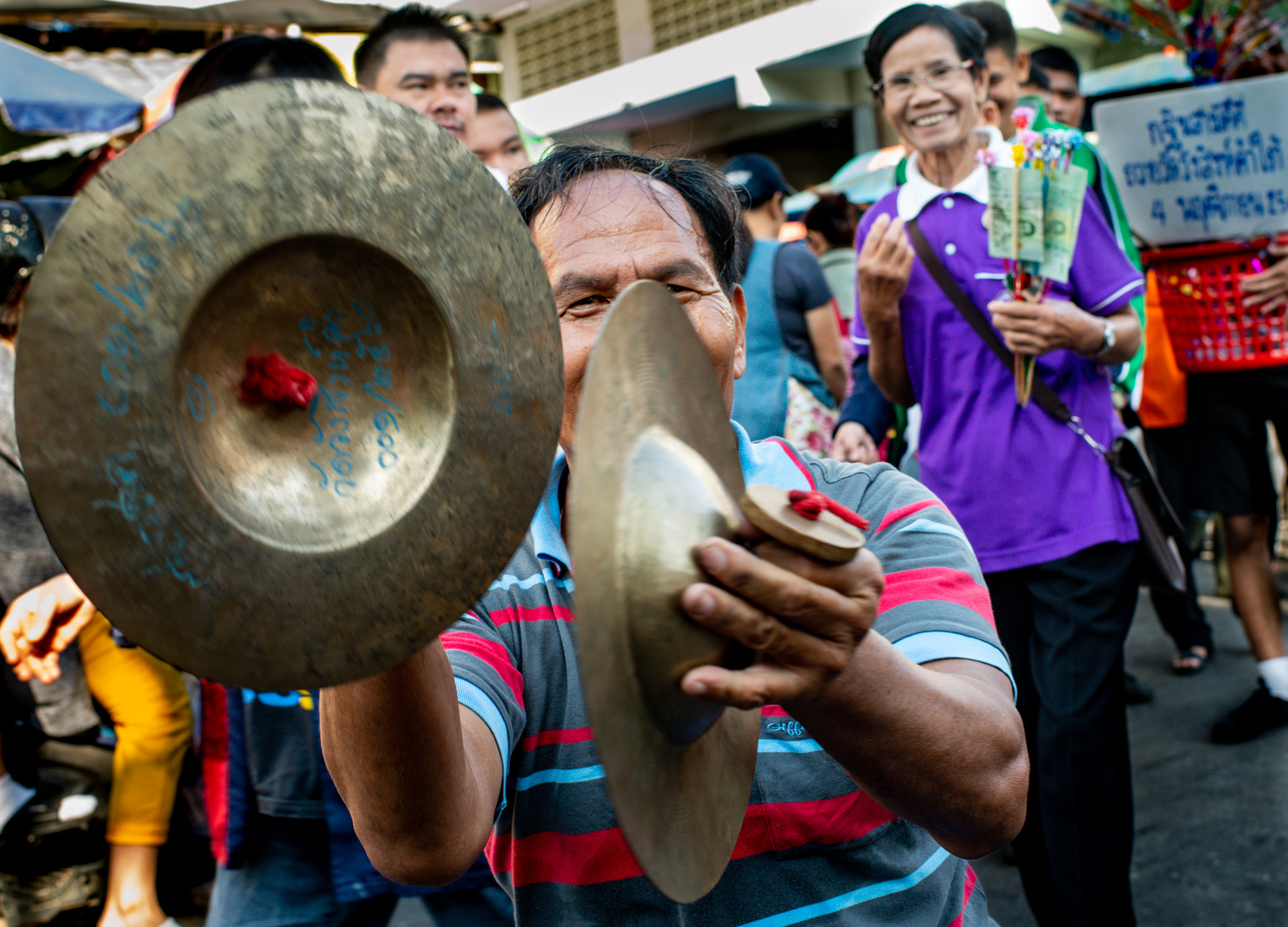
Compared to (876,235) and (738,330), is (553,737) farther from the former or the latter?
(876,235)

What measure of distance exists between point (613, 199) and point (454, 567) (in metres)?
0.74

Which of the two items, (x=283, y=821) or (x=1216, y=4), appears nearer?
(x=283, y=821)

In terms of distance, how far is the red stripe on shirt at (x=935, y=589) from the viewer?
1.35 metres

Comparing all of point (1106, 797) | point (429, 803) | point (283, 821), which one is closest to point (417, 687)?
point (429, 803)

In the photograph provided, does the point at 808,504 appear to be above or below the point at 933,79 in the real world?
below

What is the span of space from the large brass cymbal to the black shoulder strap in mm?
2016

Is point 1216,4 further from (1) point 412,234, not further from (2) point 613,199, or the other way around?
(1) point 412,234

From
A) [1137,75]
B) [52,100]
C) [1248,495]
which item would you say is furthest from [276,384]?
[1137,75]

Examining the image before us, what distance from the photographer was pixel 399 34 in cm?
363

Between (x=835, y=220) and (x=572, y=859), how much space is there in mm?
4980

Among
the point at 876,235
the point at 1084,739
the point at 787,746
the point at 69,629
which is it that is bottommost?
the point at 1084,739

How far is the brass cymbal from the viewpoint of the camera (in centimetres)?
75

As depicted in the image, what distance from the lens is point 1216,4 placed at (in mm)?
3979

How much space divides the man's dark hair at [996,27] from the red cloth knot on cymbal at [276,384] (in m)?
3.27
